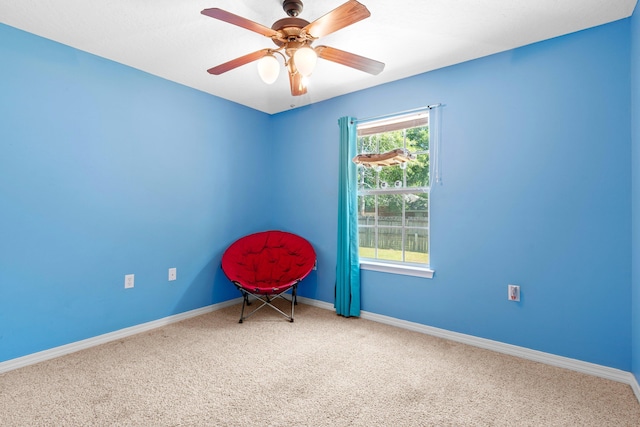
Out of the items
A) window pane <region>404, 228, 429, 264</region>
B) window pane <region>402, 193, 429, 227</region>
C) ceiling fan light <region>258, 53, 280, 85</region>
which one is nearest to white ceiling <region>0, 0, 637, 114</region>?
ceiling fan light <region>258, 53, 280, 85</region>

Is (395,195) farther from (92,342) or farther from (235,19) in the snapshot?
(92,342)

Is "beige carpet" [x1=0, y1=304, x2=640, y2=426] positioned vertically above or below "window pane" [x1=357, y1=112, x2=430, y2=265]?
below

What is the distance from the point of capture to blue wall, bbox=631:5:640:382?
1907 mm

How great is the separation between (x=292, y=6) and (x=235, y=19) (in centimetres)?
46

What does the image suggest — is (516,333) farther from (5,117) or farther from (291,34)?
(5,117)

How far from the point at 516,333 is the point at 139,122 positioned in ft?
12.1

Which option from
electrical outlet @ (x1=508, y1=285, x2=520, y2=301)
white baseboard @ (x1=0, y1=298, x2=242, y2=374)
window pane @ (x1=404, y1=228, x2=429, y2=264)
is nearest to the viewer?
white baseboard @ (x1=0, y1=298, x2=242, y2=374)

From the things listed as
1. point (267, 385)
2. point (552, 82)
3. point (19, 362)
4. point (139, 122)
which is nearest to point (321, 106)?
point (139, 122)

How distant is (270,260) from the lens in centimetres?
362

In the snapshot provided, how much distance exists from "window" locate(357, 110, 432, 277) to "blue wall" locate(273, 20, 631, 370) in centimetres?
17

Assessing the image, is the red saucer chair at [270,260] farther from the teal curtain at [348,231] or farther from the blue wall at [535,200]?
the blue wall at [535,200]

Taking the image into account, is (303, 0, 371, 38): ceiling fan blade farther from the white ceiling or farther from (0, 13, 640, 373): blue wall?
(0, 13, 640, 373): blue wall

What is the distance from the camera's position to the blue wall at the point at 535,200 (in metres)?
2.13

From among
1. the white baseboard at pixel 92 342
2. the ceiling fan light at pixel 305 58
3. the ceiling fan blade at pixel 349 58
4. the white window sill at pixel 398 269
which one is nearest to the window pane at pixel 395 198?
the white window sill at pixel 398 269
